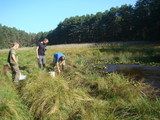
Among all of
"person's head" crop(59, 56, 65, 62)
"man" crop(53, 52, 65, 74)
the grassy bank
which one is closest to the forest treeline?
"man" crop(53, 52, 65, 74)

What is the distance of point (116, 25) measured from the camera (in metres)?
92.1

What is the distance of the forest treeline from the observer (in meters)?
67.1

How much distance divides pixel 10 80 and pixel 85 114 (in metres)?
7.08

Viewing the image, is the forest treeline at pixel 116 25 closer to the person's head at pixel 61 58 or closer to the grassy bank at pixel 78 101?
the person's head at pixel 61 58

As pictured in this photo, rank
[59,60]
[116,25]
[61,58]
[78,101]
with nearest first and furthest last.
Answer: [78,101] < [61,58] < [59,60] < [116,25]

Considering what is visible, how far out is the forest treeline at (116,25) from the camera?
67.1m

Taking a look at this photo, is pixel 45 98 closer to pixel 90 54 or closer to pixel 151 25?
pixel 90 54

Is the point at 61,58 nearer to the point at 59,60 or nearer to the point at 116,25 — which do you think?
the point at 59,60

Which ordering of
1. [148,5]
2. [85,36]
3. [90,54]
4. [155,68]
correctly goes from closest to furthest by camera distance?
[155,68] < [90,54] < [148,5] < [85,36]

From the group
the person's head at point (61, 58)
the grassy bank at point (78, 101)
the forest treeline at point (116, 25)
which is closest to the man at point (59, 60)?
the person's head at point (61, 58)

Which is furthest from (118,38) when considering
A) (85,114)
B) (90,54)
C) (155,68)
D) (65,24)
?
(85,114)


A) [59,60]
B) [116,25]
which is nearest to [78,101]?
[59,60]

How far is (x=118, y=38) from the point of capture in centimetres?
9056

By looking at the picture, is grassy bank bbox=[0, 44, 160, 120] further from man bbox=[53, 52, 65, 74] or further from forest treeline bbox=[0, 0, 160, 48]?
forest treeline bbox=[0, 0, 160, 48]
